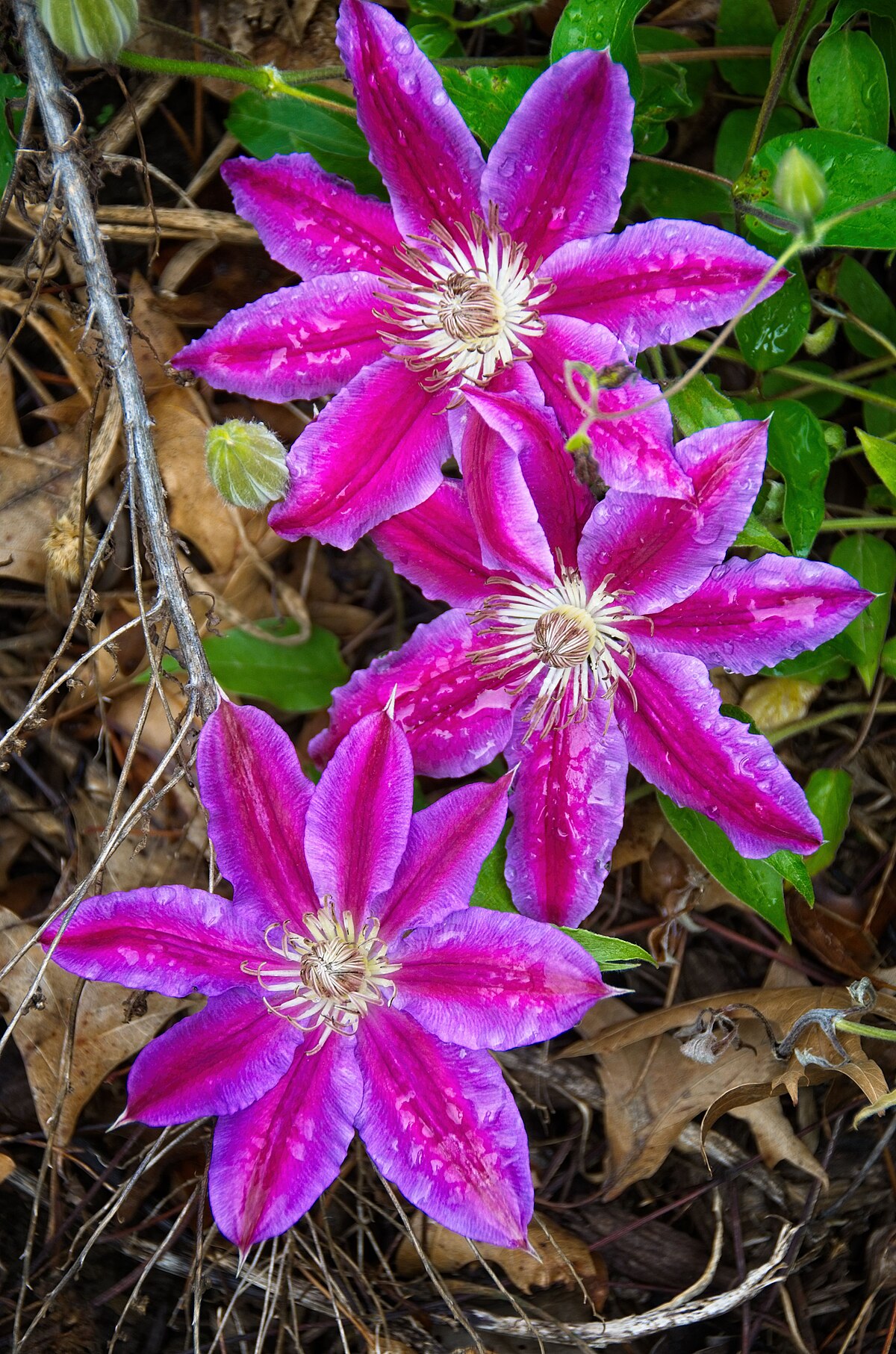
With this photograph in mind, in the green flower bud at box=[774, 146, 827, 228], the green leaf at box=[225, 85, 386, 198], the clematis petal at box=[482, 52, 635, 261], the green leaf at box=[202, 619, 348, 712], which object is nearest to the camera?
the green flower bud at box=[774, 146, 827, 228]

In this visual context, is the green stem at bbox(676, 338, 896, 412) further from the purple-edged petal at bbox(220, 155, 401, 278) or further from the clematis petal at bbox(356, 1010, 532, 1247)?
the clematis petal at bbox(356, 1010, 532, 1247)

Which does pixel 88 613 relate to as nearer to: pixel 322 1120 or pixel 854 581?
pixel 322 1120

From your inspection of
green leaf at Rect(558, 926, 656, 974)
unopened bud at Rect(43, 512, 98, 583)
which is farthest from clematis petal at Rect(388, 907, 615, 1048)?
unopened bud at Rect(43, 512, 98, 583)

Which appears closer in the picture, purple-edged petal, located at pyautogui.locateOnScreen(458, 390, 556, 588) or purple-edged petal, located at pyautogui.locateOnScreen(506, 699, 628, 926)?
purple-edged petal, located at pyautogui.locateOnScreen(458, 390, 556, 588)

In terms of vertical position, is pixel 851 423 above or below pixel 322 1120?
above

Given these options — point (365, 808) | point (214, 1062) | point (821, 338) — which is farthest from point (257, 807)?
point (821, 338)

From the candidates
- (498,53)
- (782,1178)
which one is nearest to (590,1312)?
(782,1178)

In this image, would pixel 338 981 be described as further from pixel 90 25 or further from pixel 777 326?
pixel 90 25
